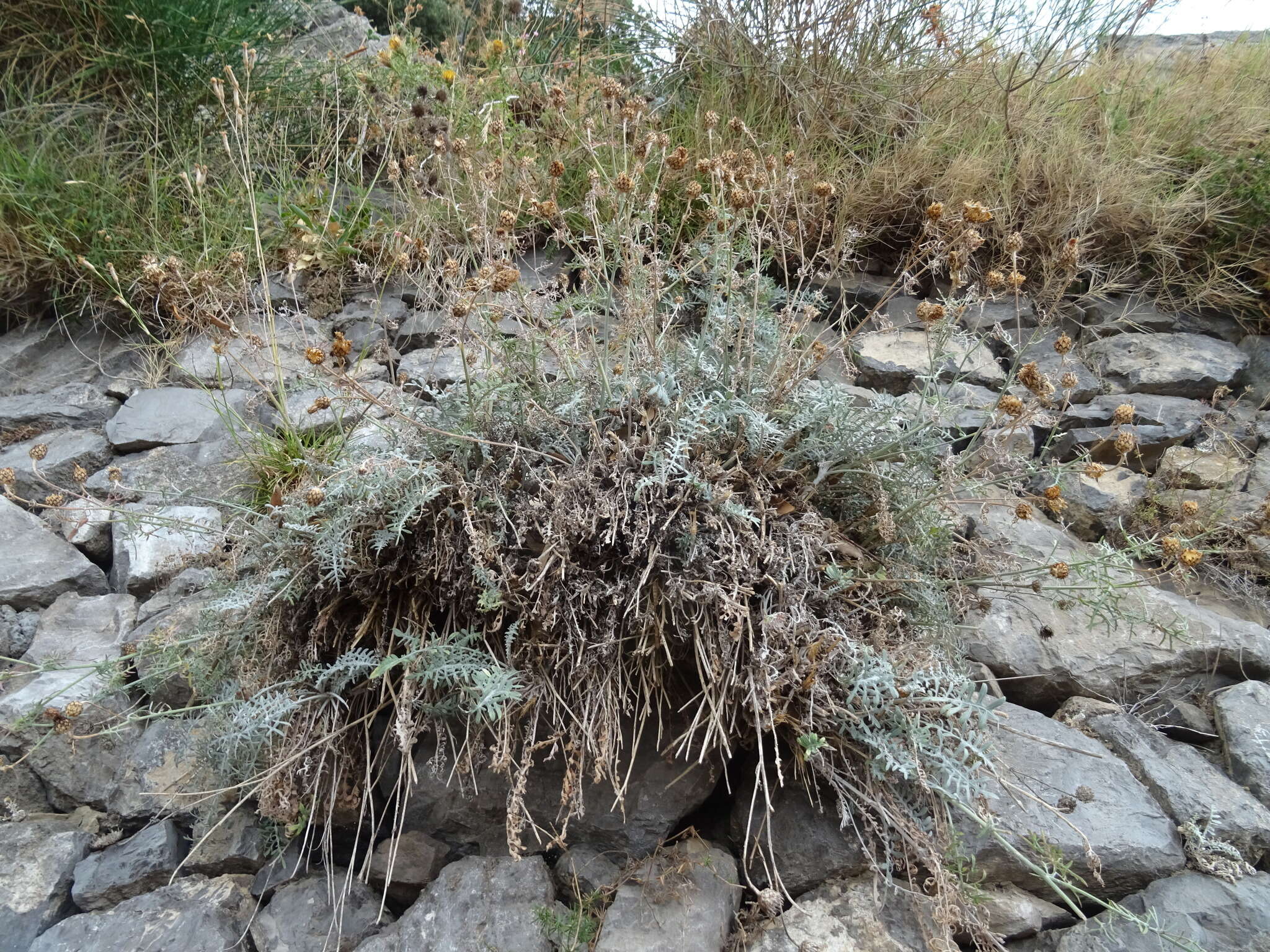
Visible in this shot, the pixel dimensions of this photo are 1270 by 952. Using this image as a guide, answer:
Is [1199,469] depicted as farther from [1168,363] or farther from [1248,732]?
[1248,732]

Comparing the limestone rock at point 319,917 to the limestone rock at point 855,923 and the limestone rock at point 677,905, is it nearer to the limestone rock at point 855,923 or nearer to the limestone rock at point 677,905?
the limestone rock at point 677,905

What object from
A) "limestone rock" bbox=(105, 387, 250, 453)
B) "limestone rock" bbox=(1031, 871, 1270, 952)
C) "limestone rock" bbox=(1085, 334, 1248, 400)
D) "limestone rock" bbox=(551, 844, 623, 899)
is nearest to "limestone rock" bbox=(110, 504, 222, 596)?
"limestone rock" bbox=(105, 387, 250, 453)

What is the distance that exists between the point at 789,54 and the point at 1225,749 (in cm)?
313

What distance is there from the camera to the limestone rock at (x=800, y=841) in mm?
1687

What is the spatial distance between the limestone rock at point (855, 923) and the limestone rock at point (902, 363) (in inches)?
67.6

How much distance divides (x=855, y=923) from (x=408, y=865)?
3.19ft

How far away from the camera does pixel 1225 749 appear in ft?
6.60

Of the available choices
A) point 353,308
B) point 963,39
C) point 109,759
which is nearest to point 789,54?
point 963,39

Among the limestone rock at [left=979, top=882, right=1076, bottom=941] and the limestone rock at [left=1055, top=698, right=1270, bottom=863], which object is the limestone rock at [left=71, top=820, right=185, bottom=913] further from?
the limestone rock at [left=1055, top=698, right=1270, bottom=863]

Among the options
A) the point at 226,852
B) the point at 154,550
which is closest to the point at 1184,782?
the point at 226,852

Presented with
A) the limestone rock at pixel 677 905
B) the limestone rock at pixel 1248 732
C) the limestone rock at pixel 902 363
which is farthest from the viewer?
the limestone rock at pixel 902 363

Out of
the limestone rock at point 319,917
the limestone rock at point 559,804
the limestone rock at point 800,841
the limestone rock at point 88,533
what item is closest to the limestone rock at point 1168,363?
the limestone rock at point 800,841

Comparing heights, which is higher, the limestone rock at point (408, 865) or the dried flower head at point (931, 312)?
the dried flower head at point (931, 312)

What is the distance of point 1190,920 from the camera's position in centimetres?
165
